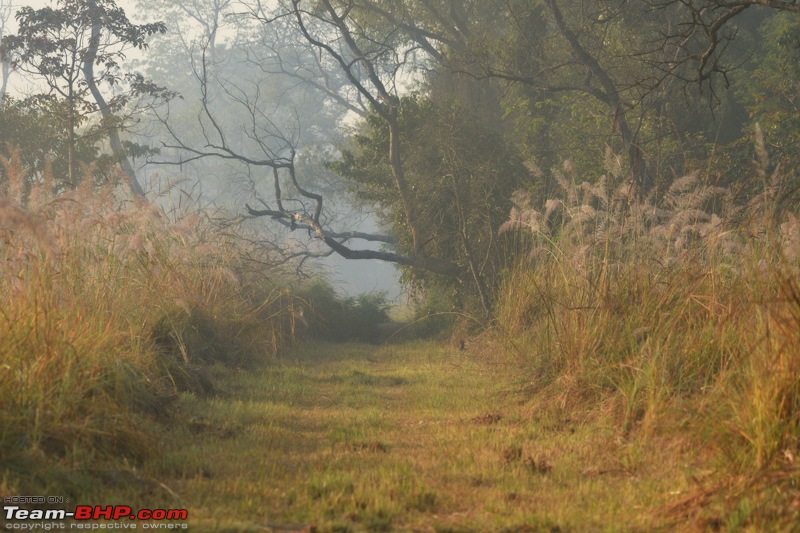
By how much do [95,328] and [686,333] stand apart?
423 cm

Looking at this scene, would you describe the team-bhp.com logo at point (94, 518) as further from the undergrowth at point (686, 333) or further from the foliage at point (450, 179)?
the foliage at point (450, 179)

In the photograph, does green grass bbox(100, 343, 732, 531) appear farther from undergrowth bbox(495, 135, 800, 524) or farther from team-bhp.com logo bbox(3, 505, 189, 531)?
undergrowth bbox(495, 135, 800, 524)

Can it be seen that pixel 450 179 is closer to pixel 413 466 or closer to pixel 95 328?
pixel 95 328

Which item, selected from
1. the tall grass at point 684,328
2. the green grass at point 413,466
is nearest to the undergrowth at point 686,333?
the tall grass at point 684,328

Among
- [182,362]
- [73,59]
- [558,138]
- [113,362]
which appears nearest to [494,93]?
[558,138]

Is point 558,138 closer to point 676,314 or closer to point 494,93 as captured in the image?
point 494,93

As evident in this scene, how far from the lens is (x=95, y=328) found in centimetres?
593

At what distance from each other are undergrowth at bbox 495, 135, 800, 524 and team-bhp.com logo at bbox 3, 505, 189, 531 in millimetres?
2477

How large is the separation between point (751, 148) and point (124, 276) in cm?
1141

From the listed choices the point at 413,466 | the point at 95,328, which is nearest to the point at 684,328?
the point at 413,466

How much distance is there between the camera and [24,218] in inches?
195

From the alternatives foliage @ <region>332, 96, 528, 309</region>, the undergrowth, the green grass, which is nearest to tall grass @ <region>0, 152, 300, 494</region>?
the green grass

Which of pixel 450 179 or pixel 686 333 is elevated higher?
pixel 450 179

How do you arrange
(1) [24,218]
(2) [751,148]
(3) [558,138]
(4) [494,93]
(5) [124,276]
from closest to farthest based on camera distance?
(1) [24,218] < (5) [124,276] < (2) [751,148] < (3) [558,138] < (4) [494,93]
